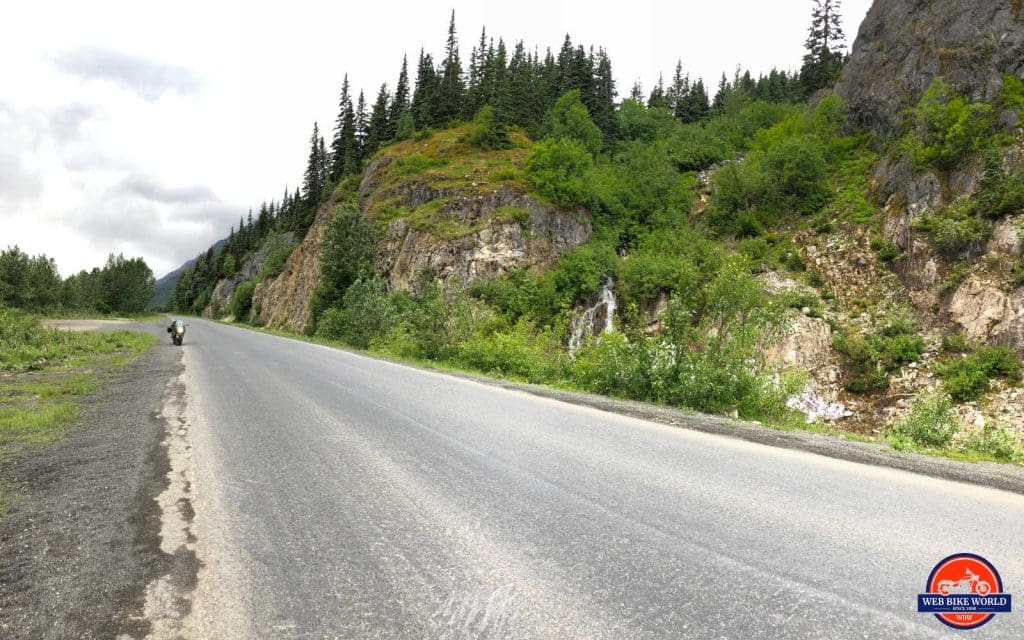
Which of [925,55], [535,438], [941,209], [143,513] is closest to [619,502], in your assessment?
[535,438]

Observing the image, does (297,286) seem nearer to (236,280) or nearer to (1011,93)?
(1011,93)

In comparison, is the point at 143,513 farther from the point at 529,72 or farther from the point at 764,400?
the point at 529,72

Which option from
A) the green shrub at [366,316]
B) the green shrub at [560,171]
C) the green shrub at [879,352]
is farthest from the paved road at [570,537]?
the green shrub at [560,171]

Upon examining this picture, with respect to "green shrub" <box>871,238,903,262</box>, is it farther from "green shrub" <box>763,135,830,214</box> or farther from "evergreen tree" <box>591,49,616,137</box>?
"evergreen tree" <box>591,49,616,137</box>

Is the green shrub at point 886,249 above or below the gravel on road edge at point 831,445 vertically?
above

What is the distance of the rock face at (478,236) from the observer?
117 feet

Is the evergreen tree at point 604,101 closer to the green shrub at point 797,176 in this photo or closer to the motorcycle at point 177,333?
the green shrub at point 797,176

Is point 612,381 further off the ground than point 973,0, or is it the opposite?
point 973,0

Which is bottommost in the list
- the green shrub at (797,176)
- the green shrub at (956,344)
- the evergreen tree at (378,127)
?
the green shrub at (956,344)

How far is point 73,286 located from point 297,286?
178ft

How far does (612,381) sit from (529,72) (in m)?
69.3

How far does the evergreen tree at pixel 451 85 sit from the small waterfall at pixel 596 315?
144 ft

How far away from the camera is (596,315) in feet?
105

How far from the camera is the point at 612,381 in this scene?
11.2 metres
